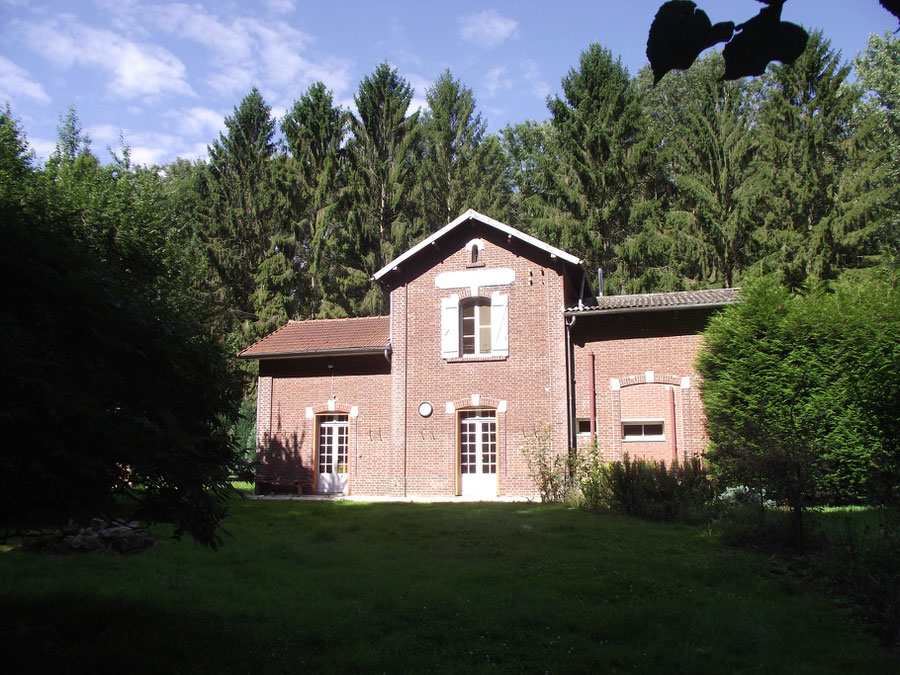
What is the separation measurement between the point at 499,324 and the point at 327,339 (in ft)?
15.5

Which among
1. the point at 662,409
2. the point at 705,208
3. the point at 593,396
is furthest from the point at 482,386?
the point at 705,208

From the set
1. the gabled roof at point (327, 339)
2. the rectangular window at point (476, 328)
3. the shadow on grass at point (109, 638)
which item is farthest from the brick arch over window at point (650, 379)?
the shadow on grass at point (109, 638)

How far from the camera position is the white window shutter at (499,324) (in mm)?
15789

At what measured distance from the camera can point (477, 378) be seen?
15.8 m

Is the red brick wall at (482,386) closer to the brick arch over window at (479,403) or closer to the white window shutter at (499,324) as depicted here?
the brick arch over window at (479,403)

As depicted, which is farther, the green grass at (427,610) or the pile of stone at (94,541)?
the pile of stone at (94,541)

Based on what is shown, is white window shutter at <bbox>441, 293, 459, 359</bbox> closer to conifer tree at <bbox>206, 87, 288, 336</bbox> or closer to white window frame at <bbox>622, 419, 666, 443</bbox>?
white window frame at <bbox>622, 419, 666, 443</bbox>

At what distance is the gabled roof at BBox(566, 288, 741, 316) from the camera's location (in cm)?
1471

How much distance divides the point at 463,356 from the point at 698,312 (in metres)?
5.63

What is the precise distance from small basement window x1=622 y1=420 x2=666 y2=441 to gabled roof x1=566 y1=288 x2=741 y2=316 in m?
2.62

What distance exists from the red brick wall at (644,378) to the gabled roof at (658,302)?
0.29 metres

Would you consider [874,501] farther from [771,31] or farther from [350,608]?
[771,31]

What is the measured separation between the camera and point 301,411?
56.0 feet

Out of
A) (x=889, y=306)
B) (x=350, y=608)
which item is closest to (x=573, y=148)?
(x=889, y=306)
